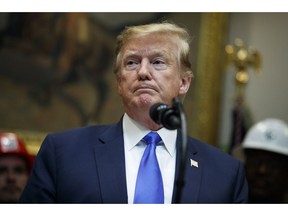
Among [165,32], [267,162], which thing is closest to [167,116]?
[165,32]

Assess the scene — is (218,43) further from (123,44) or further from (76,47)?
(123,44)

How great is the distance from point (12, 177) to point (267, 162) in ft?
7.13

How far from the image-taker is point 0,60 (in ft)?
26.2

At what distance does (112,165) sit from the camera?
3.08 meters

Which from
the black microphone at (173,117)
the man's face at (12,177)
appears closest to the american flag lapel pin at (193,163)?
the black microphone at (173,117)

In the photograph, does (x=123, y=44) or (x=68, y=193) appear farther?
(x=123, y=44)

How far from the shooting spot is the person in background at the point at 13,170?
5426 millimetres

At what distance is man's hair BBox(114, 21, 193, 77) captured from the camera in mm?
3322

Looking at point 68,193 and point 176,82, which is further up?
point 176,82

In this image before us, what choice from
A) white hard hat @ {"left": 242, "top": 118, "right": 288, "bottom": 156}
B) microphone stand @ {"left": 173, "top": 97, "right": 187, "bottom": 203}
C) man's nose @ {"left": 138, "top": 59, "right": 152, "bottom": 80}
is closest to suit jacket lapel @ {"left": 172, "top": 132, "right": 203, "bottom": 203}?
man's nose @ {"left": 138, "top": 59, "right": 152, "bottom": 80}

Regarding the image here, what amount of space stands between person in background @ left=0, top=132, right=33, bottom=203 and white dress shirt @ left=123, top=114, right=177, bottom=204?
92.3 inches

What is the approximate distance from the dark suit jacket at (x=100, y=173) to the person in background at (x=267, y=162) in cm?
263

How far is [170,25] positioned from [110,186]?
0.86 m

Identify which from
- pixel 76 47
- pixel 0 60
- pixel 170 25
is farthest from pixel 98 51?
pixel 170 25
